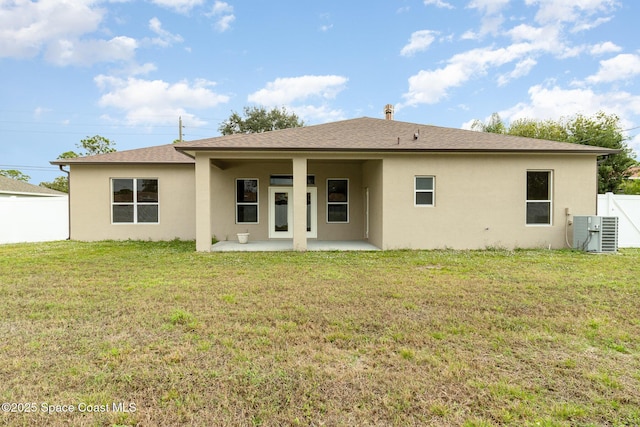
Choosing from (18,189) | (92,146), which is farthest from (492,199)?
(92,146)

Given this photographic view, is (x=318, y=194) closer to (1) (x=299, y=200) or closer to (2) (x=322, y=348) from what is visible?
(1) (x=299, y=200)

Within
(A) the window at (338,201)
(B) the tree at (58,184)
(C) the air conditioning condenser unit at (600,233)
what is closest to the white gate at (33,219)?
(A) the window at (338,201)

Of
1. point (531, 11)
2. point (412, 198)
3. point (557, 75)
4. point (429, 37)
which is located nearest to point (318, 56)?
point (429, 37)

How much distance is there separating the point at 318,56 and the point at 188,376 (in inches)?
726

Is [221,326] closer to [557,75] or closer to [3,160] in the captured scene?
[557,75]

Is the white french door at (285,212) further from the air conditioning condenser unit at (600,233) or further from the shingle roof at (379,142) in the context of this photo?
the air conditioning condenser unit at (600,233)

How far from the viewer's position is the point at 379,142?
1038 centimetres

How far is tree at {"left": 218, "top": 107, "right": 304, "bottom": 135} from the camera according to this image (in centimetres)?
2930

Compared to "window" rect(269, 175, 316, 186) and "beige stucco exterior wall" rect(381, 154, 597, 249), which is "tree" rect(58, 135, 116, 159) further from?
"beige stucco exterior wall" rect(381, 154, 597, 249)

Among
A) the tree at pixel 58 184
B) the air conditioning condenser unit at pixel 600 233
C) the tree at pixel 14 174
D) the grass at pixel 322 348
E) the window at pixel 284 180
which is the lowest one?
the grass at pixel 322 348

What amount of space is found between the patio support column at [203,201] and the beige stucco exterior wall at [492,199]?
599 centimetres

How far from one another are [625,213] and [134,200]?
16.6 meters

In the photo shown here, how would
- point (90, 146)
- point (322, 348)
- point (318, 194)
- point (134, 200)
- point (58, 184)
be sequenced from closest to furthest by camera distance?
point (322, 348) < point (134, 200) < point (318, 194) < point (90, 146) < point (58, 184)

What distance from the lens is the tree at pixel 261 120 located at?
2930cm
